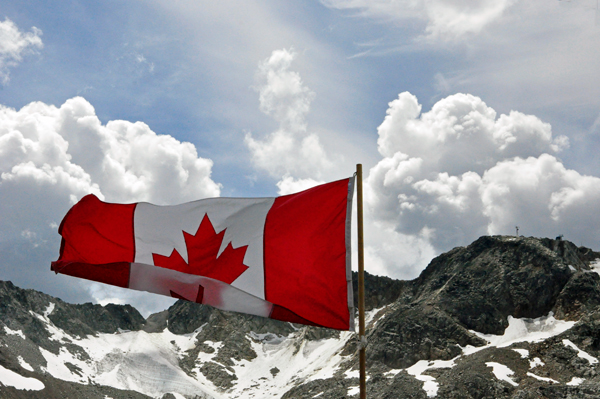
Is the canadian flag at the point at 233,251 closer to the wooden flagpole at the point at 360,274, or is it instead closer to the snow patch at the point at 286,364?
the wooden flagpole at the point at 360,274

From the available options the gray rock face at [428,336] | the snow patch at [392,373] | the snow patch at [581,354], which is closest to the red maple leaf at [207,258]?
the gray rock face at [428,336]

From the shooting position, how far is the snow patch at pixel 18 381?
318 feet

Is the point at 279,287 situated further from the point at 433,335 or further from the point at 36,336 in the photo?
the point at 36,336

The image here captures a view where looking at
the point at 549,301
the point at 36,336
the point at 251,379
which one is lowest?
the point at 251,379

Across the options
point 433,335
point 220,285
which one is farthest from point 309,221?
point 433,335

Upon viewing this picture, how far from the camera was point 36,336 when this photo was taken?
452ft

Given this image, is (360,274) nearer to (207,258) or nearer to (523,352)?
(207,258)

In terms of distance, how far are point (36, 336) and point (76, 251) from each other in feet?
467

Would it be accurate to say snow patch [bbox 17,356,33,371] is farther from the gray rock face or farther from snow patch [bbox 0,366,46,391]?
snow patch [bbox 0,366,46,391]

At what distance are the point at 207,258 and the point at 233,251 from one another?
0.76 meters

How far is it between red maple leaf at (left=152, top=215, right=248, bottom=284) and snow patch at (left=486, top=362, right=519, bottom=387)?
83.5 metres

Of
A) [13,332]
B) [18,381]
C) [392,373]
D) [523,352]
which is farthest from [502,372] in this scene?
[13,332]

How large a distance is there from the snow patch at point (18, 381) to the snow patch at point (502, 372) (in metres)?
84.9

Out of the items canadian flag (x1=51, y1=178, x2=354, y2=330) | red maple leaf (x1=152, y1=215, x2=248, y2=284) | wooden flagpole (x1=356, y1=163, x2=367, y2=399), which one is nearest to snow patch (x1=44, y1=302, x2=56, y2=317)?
canadian flag (x1=51, y1=178, x2=354, y2=330)
